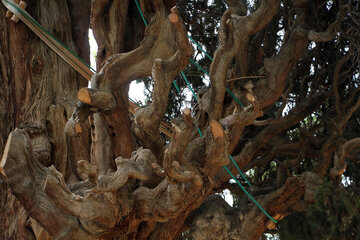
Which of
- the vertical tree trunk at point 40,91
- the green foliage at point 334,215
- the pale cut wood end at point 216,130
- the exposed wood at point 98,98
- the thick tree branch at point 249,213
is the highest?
the vertical tree trunk at point 40,91

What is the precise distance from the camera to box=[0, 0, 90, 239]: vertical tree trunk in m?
3.81

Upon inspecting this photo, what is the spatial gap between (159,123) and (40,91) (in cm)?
136

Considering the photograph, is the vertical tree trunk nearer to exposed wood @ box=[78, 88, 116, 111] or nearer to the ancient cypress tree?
the ancient cypress tree

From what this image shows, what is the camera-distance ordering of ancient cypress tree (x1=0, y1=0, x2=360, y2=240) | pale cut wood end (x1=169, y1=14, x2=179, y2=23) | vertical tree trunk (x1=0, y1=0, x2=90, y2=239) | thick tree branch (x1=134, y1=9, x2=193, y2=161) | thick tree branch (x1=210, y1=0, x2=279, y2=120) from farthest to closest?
1. vertical tree trunk (x1=0, y1=0, x2=90, y2=239)
2. thick tree branch (x1=210, y1=0, x2=279, y2=120)
3. thick tree branch (x1=134, y1=9, x2=193, y2=161)
4. ancient cypress tree (x1=0, y1=0, x2=360, y2=240)
5. pale cut wood end (x1=169, y1=14, x2=179, y2=23)

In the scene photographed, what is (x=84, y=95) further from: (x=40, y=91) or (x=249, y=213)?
(x=249, y=213)

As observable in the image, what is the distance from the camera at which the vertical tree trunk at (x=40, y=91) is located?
3814 mm

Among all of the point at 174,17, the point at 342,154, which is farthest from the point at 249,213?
the point at 174,17

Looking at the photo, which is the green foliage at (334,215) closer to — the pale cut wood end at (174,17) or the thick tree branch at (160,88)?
the thick tree branch at (160,88)

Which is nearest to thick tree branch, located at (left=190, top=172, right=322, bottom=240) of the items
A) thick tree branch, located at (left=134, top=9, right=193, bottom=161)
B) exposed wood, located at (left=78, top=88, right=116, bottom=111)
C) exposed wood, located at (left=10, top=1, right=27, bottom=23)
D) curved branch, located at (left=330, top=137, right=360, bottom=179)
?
curved branch, located at (left=330, top=137, right=360, bottom=179)

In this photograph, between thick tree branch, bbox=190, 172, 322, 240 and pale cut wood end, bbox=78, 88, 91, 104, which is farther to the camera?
thick tree branch, bbox=190, 172, 322, 240

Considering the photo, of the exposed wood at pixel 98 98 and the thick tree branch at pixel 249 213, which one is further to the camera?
the thick tree branch at pixel 249 213

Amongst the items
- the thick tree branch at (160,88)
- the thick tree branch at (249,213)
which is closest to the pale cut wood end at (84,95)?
the thick tree branch at (160,88)

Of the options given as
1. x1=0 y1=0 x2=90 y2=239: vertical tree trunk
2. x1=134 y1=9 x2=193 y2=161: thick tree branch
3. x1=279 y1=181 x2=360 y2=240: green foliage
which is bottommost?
x1=279 y1=181 x2=360 y2=240: green foliage

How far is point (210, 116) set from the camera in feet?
11.7
